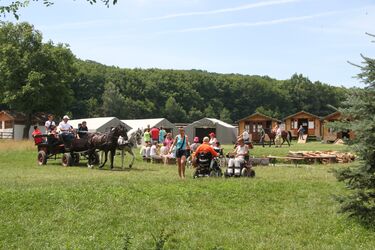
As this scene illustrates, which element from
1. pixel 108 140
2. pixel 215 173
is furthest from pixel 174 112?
pixel 215 173

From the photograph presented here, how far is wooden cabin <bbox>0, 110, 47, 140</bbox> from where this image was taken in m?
59.9

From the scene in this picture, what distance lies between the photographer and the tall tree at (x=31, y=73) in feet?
167

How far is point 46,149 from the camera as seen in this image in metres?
21.4

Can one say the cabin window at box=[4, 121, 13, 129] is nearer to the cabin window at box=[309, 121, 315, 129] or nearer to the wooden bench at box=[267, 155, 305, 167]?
the cabin window at box=[309, 121, 315, 129]

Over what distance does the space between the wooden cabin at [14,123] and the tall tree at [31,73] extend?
4882 millimetres

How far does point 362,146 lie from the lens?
32.0 ft

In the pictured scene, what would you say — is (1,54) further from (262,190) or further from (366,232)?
(366,232)

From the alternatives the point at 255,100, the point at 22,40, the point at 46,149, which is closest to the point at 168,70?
the point at 255,100

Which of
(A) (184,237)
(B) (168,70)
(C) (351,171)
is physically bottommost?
(A) (184,237)

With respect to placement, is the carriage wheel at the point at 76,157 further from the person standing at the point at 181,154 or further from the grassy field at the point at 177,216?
the grassy field at the point at 177,216

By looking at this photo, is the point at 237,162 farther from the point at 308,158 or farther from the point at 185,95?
the point at 185,95

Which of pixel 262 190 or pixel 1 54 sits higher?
pixel 1 54

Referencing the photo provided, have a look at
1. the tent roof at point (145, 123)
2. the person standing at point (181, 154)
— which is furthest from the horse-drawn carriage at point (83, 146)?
the tent roof at point (145, 123)

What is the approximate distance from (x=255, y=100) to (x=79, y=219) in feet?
386
